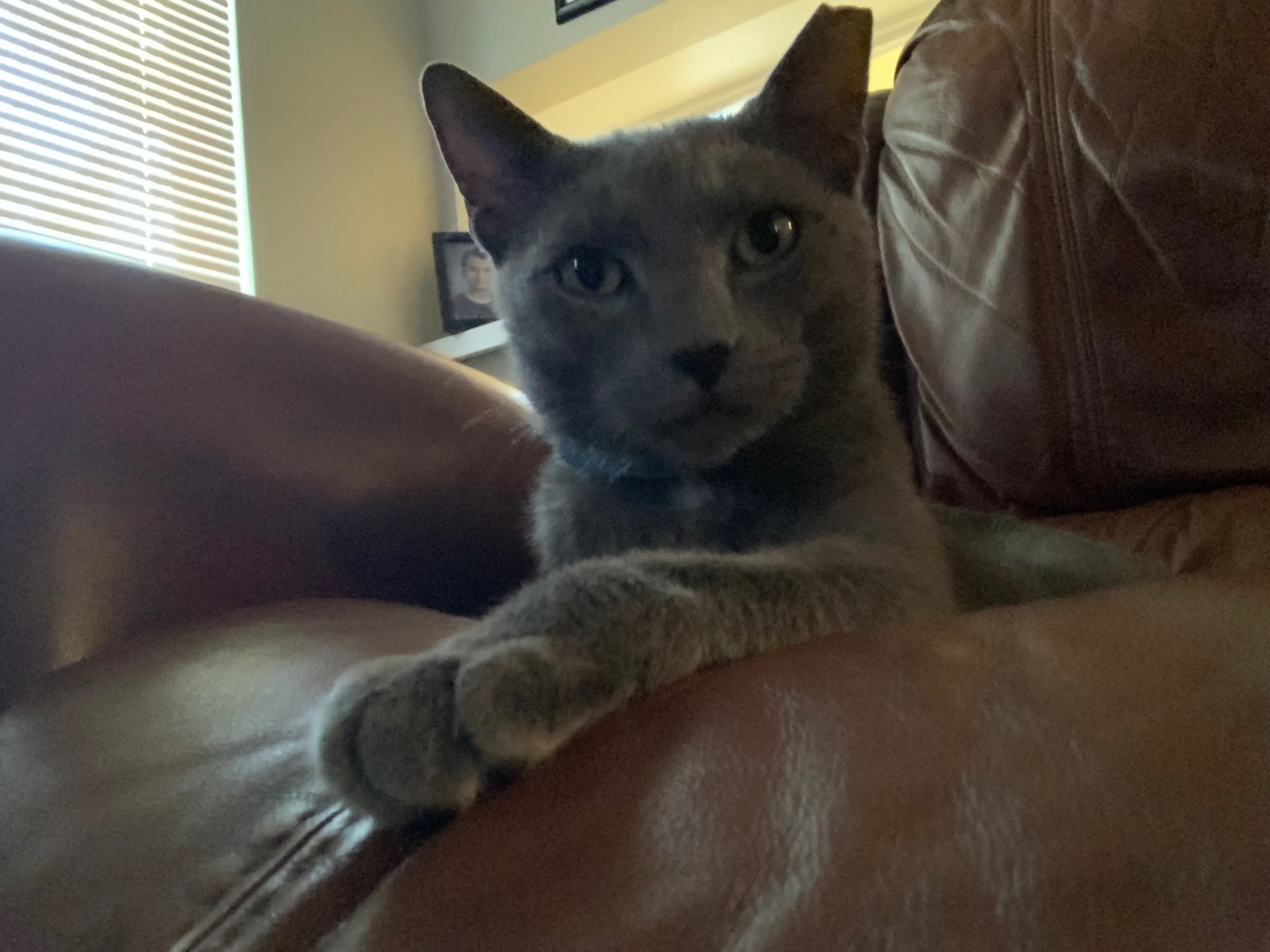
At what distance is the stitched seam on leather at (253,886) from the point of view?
1.07 ft

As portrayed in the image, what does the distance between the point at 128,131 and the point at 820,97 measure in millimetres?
1770

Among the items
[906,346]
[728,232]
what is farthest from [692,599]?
[906,346]

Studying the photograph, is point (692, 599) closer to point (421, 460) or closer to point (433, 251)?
point (421, 460)

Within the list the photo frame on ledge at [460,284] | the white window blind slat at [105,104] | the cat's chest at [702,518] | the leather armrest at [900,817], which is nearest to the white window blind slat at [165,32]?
the white window blind slat at [105,104]

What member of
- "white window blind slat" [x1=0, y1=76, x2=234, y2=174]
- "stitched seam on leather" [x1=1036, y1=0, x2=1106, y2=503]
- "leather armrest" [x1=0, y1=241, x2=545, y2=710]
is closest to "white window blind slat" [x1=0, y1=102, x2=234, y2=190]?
"white window blind slat" [x1=0, y1=76, x2=234, y2=174]

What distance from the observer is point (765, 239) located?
0.68m

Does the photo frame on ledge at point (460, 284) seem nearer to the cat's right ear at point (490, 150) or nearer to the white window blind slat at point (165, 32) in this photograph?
the white window blind slat at point (165, 32)

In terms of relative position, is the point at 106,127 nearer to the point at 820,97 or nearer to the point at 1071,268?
the point at 820,97

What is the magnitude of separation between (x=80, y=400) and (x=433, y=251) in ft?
5.93

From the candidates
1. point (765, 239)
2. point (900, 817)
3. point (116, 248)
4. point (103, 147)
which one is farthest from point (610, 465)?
point (103, 147)

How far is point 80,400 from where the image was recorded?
25.0 inches

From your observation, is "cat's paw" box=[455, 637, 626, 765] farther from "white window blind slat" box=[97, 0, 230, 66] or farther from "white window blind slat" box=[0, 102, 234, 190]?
"white window blind slat" box=[97, 0, 230, 66]

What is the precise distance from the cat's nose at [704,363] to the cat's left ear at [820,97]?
0.26m

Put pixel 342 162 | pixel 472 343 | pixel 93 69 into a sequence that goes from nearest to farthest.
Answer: pixel 93 69
pixel 472 343
pixel 342 162
